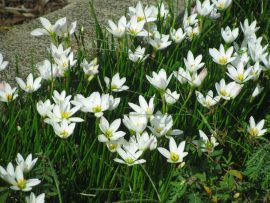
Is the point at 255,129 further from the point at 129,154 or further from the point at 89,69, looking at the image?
the point at 89,69

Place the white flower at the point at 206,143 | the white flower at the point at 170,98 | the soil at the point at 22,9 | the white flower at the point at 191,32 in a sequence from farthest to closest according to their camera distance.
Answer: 1. the soil at the point at 22,9
2. the white flower at the point at 191,32
3. the white flower at the point at 170,98
4. the white flower at the point at 206,143

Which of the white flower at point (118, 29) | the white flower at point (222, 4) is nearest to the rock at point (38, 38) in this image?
the white flower at point (222, 4)

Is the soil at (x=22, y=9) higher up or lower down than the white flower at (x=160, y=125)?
lower down

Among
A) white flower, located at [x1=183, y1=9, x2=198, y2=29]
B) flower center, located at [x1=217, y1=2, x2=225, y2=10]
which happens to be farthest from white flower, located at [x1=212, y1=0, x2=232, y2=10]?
white flower, located at [x1=183, y1=9, x2=198, y2=29]

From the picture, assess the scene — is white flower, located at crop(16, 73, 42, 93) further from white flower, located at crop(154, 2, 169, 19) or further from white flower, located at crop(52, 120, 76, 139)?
white flower, located at crop(154, 2, 169, 19)

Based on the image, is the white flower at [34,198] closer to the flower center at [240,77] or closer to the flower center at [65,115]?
the flower center at [65,115]
